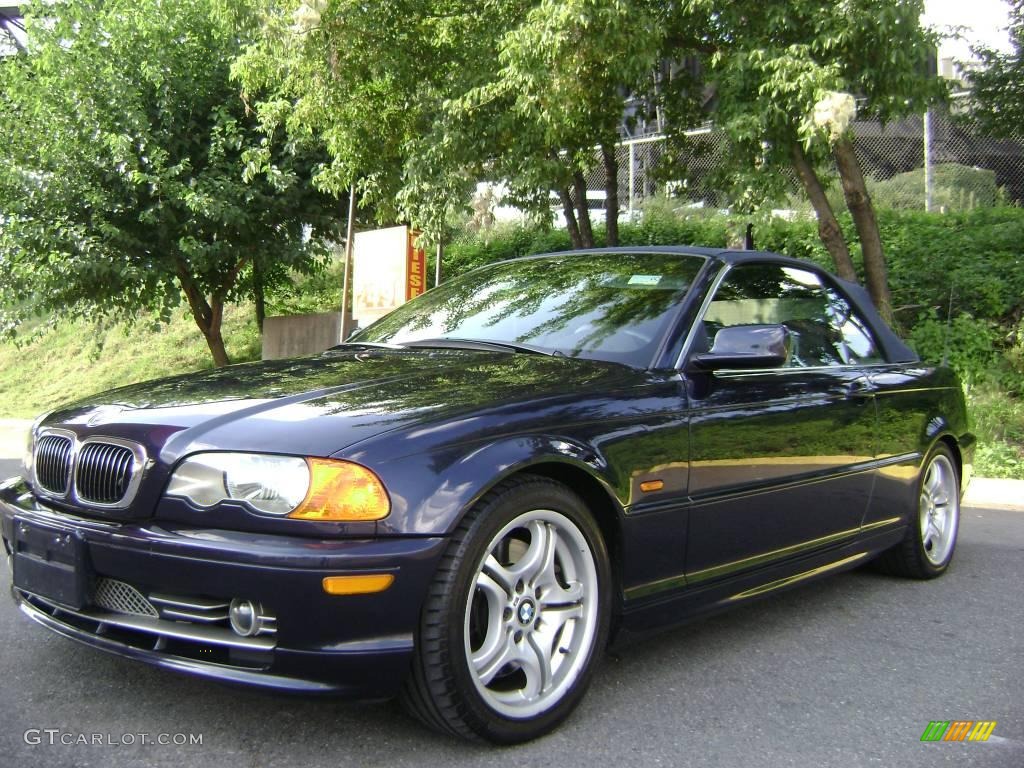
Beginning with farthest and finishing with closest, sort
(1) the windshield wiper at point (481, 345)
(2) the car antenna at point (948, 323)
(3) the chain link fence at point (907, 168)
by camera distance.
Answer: (3) the chain link fence at point (907, 168) < (2) the car antenna at point (948, 323) < (1) the windshield wiper at point (481, 345)

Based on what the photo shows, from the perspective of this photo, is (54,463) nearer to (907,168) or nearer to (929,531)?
(929,531)

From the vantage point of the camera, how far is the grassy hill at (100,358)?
744 inches

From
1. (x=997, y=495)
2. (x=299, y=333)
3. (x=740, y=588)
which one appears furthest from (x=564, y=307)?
(x=299, y=333)

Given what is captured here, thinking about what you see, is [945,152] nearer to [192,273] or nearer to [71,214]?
[192,273]

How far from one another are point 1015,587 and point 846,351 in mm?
1552

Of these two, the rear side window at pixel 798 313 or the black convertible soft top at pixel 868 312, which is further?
the black convertible soft top at pixel 868 312

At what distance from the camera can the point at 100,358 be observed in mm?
20859

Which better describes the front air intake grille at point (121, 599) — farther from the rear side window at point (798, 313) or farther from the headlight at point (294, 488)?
the rear side window at point (798, 313)

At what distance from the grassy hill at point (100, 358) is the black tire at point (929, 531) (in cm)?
1474

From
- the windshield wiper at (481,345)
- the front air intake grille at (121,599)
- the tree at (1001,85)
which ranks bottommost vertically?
the front air intake grille at (121,599)

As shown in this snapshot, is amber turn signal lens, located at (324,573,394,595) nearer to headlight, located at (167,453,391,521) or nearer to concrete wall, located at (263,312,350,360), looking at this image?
headlight, located at (167,453,391,521)

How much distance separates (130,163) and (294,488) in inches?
466

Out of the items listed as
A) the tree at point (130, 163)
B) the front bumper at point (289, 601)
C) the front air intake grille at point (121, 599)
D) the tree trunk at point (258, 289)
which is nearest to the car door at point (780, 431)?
the front bumper at point (289, 601)

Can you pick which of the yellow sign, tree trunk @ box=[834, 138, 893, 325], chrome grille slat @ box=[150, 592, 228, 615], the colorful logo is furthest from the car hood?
the yellow sign
